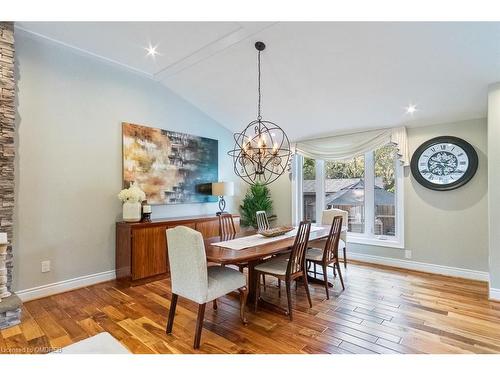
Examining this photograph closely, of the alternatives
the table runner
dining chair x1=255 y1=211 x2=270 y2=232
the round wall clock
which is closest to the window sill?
the round wall clock

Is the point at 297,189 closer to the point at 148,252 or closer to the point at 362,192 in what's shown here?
the point at 362,192

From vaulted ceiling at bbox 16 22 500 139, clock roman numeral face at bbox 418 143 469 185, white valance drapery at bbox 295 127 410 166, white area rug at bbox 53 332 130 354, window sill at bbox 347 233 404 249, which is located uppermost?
vaulted ceiling at bbox 16 22 500 139

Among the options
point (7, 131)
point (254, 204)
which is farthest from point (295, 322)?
point (7, 131)

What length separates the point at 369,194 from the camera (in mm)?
4648

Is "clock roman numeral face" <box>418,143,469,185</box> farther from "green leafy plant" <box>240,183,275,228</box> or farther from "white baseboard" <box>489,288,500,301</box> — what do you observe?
"green leafy plant" <box>240,183,275,228</box>

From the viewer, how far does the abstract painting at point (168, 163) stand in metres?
3.88

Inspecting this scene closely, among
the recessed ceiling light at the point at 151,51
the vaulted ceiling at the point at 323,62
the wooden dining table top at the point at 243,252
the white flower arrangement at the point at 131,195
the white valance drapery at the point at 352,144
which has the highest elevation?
the recessed ceiling light at the point at 151,51

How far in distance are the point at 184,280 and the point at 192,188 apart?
8.41 feet

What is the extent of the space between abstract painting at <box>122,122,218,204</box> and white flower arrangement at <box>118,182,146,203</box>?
25 centimetres

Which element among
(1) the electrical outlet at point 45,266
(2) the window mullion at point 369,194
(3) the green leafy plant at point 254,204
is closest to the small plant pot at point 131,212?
(1) the electrical outlet at point 45,266

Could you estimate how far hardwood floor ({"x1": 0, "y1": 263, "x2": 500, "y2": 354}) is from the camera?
7.00 feet

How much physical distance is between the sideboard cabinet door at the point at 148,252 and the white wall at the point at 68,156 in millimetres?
517

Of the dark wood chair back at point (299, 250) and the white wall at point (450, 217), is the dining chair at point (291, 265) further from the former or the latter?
the white wall at point (450, 217)
